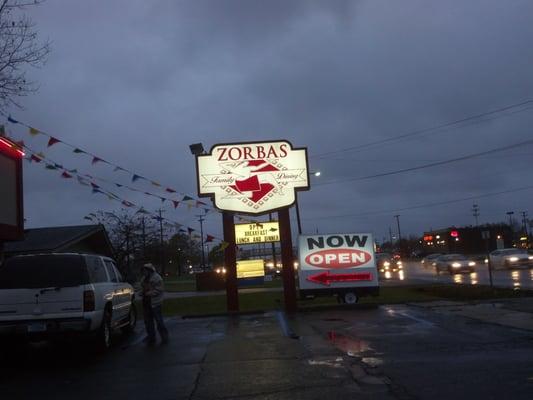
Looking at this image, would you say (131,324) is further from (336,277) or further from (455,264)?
(455,264)

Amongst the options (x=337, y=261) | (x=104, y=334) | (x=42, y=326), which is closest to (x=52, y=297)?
(x=42, y=326)

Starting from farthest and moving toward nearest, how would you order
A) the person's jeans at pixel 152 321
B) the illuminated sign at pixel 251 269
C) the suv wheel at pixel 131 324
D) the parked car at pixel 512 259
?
1. the illuminated sign at pixel 251 269
2. the parked car at pixel 512 259
3. the suv wheel at pixel 131 324
4. the person's jeans at pixel 152 321

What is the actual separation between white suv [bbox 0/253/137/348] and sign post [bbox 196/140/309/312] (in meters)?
7.53

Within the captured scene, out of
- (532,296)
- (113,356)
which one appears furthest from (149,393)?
(532,296)

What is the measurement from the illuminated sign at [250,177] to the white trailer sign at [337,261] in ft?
7.42

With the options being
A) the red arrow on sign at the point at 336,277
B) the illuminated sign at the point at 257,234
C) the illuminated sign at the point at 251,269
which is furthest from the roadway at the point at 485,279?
the illuminated sign at the point at 251,269

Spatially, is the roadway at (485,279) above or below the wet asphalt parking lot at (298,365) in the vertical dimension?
above

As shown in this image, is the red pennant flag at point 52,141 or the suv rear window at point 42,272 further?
the red pennant flag at point 52,141

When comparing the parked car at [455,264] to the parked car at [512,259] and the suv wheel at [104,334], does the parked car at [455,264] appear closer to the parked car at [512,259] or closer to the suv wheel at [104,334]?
the parked car at [512,259]

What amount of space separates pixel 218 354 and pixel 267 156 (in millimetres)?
9437

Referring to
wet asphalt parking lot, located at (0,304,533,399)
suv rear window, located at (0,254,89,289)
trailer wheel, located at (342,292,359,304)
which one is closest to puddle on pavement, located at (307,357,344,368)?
wet asphalt parking lot, located at (0,304,533,399)

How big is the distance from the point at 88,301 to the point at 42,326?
2.74 ft

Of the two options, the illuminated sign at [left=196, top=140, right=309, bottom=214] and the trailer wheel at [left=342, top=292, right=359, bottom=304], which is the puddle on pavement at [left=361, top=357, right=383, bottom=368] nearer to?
the illuminated sign at [left=196, top=140, right=309, bottom=214]

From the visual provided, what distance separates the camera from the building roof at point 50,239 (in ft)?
76.6
